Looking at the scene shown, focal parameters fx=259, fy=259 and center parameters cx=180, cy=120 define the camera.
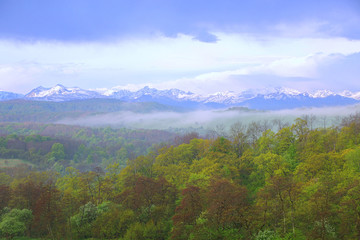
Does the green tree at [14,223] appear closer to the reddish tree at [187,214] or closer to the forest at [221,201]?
the forest at [221,201]

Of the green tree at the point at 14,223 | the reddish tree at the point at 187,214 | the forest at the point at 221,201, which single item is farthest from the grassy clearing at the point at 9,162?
the reddish tree at the point at 187,214

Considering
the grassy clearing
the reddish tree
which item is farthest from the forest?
the grassy clearing

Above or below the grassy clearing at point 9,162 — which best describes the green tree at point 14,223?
above

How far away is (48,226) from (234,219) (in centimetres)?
2372

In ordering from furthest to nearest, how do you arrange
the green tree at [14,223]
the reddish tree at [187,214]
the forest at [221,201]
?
1. the green tree at [14,223]
2. the reddish tree at [187,214]
3. the forest at [221,201]

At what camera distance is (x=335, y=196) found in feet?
88.5

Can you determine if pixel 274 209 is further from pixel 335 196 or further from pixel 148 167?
pixel 148 167

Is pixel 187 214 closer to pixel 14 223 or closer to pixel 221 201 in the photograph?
pixel 221 201

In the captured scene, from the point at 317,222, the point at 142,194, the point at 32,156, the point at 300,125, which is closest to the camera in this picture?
the point at 317,222

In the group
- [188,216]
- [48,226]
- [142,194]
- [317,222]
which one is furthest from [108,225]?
[317,222]

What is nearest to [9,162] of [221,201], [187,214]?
[187,214]

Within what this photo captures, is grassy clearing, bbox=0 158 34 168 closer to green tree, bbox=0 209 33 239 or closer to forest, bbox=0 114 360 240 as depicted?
forest, bbox=0 114 360 240

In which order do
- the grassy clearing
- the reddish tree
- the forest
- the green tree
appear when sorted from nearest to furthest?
the forest → the reddish tree → the green tree → the grassy clearing

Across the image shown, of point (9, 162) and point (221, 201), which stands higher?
point (221, 201)
